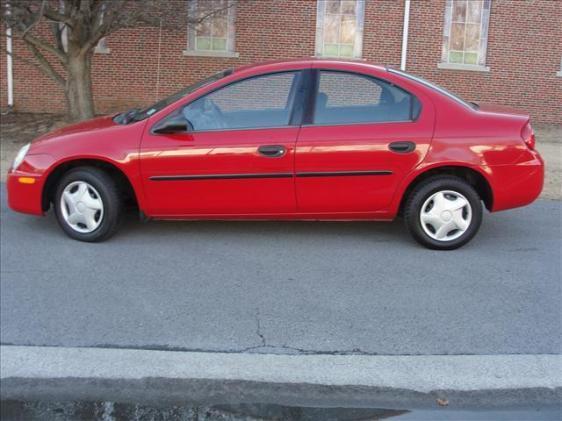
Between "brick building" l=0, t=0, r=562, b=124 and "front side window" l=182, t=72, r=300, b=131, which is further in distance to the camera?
"brick building" l=0, t=0, r=562, b=124

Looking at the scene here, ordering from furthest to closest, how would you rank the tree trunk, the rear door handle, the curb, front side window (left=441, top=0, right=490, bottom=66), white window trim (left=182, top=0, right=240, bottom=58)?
front side window (left=441, top=0, right=490, bottom=66) < white window trim (left=182, top=0, right=240, bottom=58) < the tree trunk < the rear door handle < the curb

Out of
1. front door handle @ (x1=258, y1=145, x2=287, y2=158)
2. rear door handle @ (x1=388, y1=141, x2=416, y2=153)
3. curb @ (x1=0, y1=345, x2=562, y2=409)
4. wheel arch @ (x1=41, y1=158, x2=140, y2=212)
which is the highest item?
rear door handle @ (x1=388, y1=141, x2=416, y2=153)

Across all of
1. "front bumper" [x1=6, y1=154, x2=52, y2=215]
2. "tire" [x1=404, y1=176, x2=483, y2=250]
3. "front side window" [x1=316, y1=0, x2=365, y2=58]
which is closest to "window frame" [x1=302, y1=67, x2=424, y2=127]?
"tire" [x1=404, y1=176, x2=483, y2=250]

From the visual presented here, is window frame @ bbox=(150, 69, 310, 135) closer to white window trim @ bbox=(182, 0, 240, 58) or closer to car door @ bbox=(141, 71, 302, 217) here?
car door @ bbox=(141, 71, 302, 217)

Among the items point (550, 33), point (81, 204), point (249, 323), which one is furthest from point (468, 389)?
point (550, 33)

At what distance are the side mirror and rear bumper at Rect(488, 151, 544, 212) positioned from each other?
8.63 ft

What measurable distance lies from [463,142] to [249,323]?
2.53m

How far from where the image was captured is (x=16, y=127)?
13969mm

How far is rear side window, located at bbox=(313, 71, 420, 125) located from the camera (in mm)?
5527

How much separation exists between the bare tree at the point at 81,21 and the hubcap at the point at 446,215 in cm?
673

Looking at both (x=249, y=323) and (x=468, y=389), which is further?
(x=249, y=323)

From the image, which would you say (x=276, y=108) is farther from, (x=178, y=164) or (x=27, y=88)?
(x=27, y=88)

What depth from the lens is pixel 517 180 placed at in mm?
5492

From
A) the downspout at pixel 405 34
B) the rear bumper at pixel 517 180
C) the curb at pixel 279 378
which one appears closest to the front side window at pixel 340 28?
the downspout at pixel 405 34
